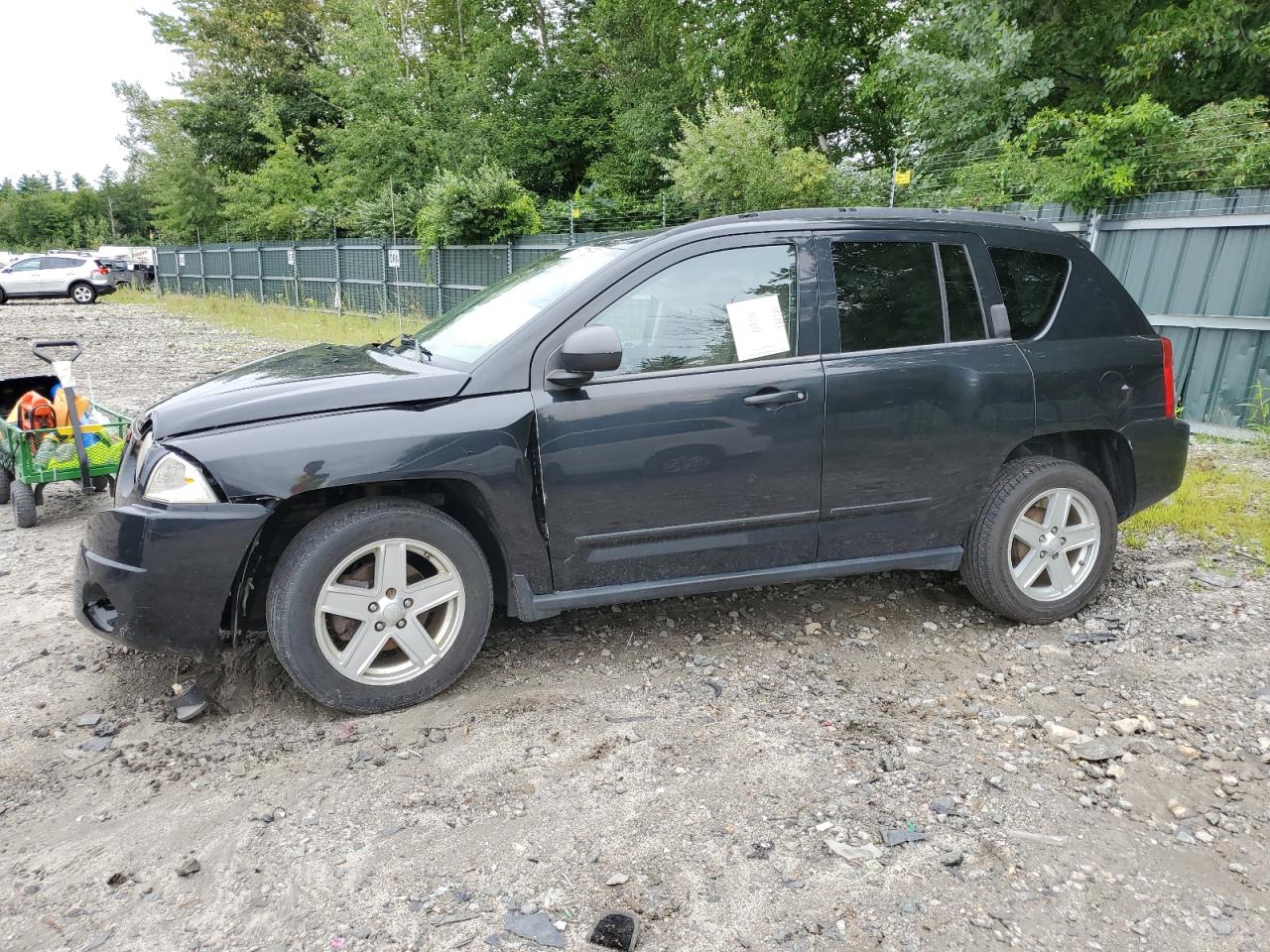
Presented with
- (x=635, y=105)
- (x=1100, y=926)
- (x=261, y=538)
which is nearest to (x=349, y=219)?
(x=635, y=105)

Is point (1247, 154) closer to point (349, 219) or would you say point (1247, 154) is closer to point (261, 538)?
point (261, 538)

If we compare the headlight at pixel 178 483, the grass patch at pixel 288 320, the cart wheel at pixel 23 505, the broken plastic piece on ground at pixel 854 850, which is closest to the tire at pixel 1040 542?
the broken plastic piece on ground at pixel 854 850

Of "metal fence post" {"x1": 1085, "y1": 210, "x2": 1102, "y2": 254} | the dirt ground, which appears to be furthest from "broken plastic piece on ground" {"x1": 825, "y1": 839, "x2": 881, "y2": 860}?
"metal fence post" {"x1": 1085, "y1": 210, "x2": 1102, "y2": 254}

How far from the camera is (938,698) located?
354cm

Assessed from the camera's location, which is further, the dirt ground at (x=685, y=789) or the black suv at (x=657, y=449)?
the black suv at (x=657, y=449)

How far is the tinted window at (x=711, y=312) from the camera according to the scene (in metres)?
3.52

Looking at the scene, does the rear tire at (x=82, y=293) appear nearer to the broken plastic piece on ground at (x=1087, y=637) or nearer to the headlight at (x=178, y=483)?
the headlight at (x=178, y=483)

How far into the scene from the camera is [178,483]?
3.09 meters

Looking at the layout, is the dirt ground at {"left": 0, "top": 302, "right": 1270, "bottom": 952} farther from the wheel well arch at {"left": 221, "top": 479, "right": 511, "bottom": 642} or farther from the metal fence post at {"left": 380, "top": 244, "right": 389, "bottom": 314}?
the metal fence post at {"left": 380, "top": 244, "right": 389, "bottom": 314}

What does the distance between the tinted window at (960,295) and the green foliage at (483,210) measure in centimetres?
1429

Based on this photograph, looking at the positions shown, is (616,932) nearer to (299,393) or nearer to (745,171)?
(299,393)

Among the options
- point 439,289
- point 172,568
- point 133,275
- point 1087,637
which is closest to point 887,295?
point 1087,637

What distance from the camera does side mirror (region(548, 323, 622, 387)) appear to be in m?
3.25

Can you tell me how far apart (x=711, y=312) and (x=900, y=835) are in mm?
2032
